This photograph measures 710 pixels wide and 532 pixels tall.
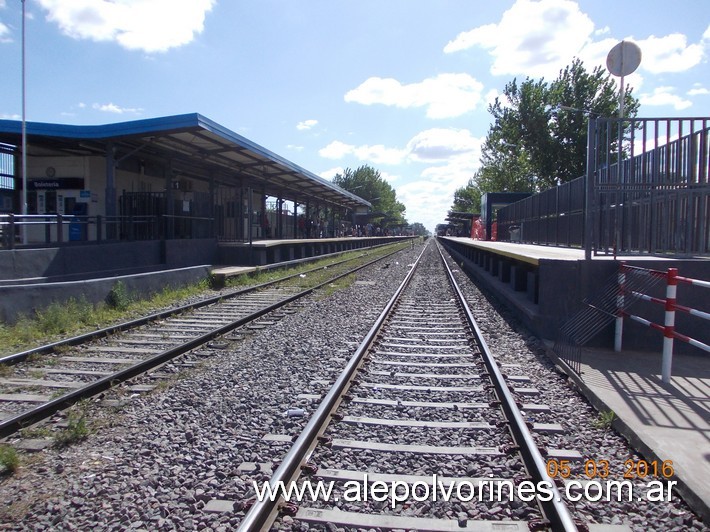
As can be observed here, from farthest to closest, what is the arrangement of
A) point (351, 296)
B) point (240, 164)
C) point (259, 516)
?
1. point (240, 164)
2. point (351, 296)
3. point (259, 516)

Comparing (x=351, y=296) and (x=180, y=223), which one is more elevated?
(x=180, y=223)

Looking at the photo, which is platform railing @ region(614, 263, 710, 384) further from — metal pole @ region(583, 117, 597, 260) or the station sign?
the station sign

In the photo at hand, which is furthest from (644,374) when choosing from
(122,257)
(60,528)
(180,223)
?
(180,223)

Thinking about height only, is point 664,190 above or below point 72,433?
above

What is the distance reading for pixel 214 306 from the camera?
1186 centimetres

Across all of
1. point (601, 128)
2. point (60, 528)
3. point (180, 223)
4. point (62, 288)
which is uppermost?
point (601, 128)

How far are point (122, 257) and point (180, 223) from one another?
4007 millimetres

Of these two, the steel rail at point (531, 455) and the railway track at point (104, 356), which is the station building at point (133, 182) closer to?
the railway track at point (104, 356)

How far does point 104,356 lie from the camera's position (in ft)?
23.4

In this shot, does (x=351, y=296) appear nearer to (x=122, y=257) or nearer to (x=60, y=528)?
(x=122, y=257)

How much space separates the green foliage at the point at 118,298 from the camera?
35.4 feet

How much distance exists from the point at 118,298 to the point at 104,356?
4043mm

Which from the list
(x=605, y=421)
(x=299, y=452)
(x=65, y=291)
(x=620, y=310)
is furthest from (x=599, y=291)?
(x=65, y=291)

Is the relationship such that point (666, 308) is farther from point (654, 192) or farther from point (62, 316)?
point (62, 316)
